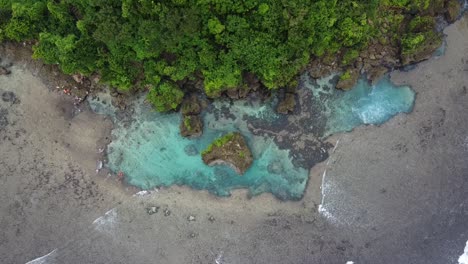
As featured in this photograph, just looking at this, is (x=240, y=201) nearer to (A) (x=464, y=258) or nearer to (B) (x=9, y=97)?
(A) (x=464, y=258)

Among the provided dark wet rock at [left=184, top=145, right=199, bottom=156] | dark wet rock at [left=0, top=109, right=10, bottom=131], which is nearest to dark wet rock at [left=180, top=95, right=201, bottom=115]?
dark wet rock at [left=184, top=145, right=199, bottom=156]

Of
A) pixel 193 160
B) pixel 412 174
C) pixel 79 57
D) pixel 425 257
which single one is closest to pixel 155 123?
pixel 193 160

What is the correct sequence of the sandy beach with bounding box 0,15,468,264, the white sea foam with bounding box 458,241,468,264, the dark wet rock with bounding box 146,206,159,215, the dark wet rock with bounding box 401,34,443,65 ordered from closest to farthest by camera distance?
the sandy beach with bounding box 0,15,468,264
the white sea foam with bounding box 458,241,468,264
the dark wet rock with bounding box 146,206,159,215
the dark wet rock with bounding box 401,34,443,65

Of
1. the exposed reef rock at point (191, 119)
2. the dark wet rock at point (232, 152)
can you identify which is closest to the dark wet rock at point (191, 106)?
the exposed reef rock at point (191, 119)

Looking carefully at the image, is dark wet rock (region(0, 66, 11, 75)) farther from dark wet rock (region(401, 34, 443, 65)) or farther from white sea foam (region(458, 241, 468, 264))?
white sea foam (region(458, 241, 468, 264))

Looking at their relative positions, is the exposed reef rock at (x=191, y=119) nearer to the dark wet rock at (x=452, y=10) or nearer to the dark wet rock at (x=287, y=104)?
the dark wet rock at (x=287, y=104)

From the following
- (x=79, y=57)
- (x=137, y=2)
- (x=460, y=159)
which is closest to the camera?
(x=137, y=2)

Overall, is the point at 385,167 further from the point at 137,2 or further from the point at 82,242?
the point at 82,242
